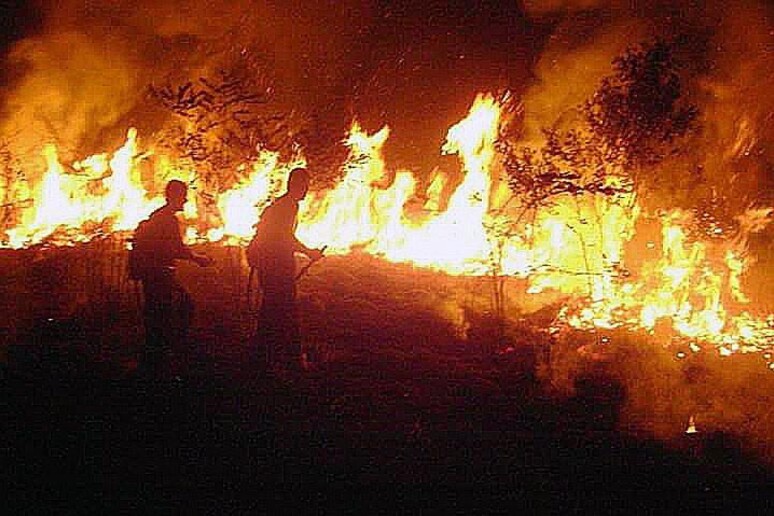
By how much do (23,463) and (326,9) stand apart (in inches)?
516

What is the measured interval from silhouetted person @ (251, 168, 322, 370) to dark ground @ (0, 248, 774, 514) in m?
0.28

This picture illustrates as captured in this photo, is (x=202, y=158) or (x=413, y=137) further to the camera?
(x=413, y=137)

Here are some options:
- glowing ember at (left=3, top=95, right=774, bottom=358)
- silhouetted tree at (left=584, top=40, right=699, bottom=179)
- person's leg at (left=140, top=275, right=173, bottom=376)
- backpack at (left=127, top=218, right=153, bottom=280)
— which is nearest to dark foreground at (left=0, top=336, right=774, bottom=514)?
person's leg at (left=140, top=275, right=173, bottom=376)

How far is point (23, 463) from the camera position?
5648mm

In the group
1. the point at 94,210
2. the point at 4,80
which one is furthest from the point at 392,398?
the point at 4,80

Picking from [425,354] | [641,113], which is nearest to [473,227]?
[641,113]

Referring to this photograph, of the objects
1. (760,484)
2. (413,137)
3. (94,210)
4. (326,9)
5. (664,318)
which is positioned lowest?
(760,484)

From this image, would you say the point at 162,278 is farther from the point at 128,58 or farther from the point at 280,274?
the point at 128,58

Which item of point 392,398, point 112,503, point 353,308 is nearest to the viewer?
point 112,503

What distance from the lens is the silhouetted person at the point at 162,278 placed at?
7.26 metres

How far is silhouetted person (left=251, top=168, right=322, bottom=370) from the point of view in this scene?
7.47 m

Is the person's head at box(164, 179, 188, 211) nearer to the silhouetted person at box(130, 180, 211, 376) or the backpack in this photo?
the silhouetted person at box(130, 180, 211, 376)

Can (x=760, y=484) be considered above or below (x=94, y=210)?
below

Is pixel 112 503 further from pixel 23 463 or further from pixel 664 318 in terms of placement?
pixel 664 318
